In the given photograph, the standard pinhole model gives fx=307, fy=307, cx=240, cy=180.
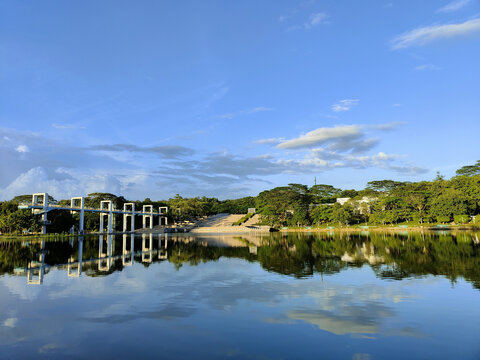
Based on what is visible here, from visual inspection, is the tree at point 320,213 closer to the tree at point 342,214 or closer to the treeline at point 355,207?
the treeline at point 355,207

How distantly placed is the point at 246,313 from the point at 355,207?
241ft

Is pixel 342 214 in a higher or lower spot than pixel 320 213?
lower

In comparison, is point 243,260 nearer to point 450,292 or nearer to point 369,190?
point 450,292

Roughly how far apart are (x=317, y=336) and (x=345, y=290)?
5.05 meters

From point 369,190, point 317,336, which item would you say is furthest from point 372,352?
point 369,190

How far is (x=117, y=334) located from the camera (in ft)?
25.9

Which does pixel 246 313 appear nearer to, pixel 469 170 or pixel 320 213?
pixel 320 213

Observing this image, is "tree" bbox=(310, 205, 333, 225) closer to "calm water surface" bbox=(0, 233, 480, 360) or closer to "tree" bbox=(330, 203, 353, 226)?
"tree" bbox=(330, 203, 353, 226)

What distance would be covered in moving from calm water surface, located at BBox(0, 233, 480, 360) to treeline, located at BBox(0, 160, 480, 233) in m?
50.7

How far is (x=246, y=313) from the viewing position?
9.52m

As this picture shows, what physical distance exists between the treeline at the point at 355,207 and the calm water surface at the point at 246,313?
5073cm

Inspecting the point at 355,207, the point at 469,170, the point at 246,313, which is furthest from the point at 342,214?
the point at 246,313

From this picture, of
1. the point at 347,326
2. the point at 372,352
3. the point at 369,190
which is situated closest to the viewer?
the point at 372,352

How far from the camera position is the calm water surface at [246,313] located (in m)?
6.92
